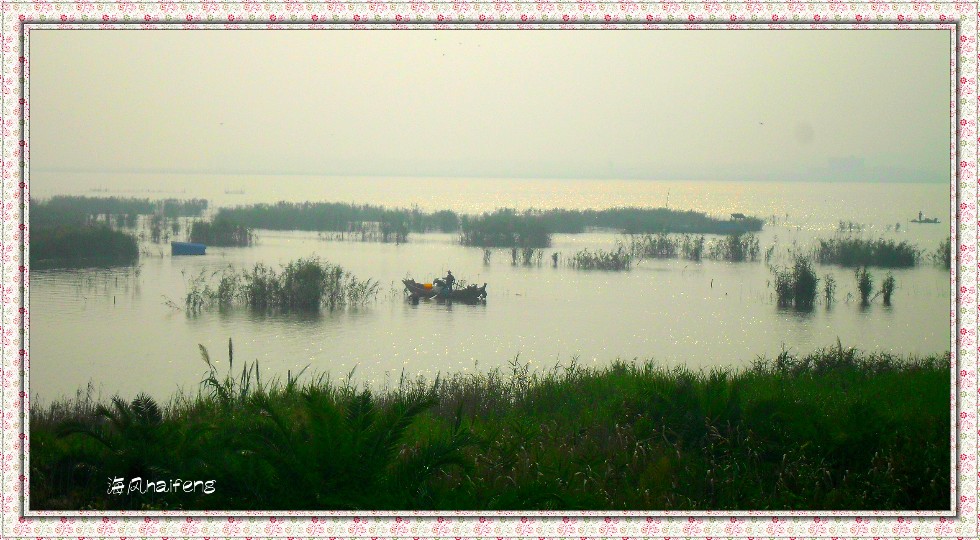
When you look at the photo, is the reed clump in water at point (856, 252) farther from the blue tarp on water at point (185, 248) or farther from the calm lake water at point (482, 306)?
the blue tarp on water at point (185, 248)

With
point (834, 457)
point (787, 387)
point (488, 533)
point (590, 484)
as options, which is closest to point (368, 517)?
point (488, 533)

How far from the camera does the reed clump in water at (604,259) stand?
6.61 m

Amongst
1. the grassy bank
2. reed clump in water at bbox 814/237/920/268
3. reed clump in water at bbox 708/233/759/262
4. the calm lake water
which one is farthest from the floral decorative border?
reed clump in water at bbox 708/233/759/262

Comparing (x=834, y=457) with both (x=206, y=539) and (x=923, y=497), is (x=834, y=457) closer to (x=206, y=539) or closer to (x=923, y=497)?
(x=923, y=497)

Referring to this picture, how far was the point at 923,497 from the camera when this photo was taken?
4043mm

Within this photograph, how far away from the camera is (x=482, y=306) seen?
21.6 ft

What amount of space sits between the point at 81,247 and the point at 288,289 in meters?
1.54

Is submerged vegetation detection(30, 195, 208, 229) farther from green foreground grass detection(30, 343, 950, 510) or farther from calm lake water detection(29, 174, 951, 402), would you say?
green foreground grass detection(30, 343, 950, 510)

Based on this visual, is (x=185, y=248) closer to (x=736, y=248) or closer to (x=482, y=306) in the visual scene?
(x=482, y=306)

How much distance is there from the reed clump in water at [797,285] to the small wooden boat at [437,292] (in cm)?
230

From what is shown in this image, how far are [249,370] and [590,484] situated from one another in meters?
2.40

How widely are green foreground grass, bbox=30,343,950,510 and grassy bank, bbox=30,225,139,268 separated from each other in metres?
0.95

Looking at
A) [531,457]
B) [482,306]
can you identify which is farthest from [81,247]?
[531,457]

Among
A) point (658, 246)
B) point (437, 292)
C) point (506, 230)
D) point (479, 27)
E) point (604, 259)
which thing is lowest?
point (437, 292)
